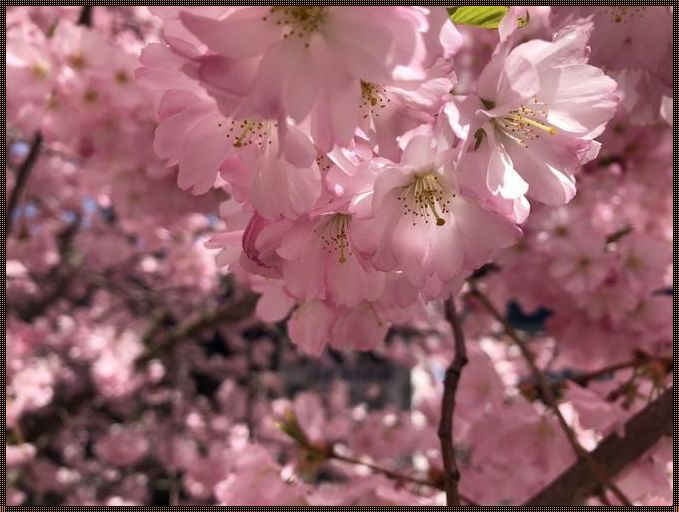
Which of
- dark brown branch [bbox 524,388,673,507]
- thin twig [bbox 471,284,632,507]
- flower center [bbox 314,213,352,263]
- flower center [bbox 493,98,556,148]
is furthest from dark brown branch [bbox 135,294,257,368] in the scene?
flower center [bbox 493,98,556,148]

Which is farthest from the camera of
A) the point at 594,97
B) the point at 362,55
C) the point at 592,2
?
the point at 592,2

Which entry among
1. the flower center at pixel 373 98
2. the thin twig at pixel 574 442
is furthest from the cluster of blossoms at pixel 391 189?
the thin twig at pixel 574 442

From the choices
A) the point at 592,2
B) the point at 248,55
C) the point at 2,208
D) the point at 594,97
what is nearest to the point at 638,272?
the point at 592,2

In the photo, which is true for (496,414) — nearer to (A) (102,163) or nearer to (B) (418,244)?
(B) (418,244)

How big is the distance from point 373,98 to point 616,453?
837 millimetres

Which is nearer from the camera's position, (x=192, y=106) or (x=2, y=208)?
(x=192, y=106)

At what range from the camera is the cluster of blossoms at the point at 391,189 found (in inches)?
21.1

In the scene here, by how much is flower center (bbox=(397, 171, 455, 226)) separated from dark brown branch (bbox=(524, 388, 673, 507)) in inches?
23.7

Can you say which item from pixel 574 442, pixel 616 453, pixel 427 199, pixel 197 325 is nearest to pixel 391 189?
pixel 427 199

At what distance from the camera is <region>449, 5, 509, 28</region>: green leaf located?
649mm

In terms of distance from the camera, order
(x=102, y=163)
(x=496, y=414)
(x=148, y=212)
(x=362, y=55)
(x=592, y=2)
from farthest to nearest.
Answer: (x=148, y=212) → (x=102, y=163) → (x=496, y=414) → (x=592, y=2) → (x=362, y=55)

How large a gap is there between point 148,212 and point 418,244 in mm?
1854

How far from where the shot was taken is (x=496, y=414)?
58.9 inches

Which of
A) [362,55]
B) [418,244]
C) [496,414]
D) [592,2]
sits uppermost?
[362,55]
